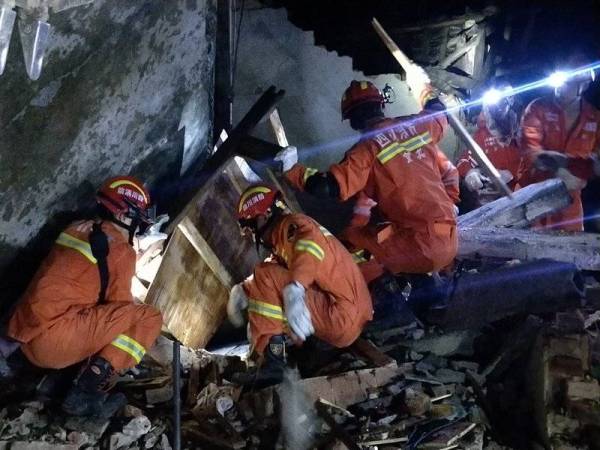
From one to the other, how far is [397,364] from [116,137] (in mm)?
2733

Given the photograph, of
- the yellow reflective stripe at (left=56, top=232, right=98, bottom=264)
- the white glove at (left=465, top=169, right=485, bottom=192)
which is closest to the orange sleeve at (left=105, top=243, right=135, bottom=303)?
the yellow reflective stripe at (left=56, top=232, right=98, bottom=264)

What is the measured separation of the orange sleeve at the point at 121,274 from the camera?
3.78m

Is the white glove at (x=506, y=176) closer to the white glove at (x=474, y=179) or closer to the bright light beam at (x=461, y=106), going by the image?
the white glove at (x=474, y=179)

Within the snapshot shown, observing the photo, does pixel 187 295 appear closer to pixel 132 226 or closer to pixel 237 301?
pixel 237 301

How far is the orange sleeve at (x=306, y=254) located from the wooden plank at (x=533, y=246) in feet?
6.65

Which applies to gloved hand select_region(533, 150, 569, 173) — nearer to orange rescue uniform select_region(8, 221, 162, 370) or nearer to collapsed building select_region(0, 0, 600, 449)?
collapsed building select_region(0, 0, 600, 449)

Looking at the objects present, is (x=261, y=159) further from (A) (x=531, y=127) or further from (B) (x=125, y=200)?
(A) (x=531, y=127)

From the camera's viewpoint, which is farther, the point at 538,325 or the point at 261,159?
the point at 261,159

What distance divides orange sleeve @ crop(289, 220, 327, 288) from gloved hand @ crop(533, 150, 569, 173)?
3296 millimetres

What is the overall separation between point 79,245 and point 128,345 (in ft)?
2.41

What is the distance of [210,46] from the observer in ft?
16.4

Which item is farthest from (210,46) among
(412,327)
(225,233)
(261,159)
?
(412,327)

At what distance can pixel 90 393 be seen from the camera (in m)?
3.70

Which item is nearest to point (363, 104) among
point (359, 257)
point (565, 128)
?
point (359, 257)
